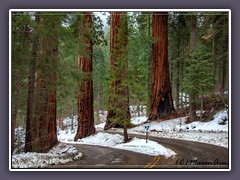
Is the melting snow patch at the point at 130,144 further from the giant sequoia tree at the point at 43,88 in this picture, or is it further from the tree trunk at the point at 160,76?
the giant sequoia tree at the point at 43,88

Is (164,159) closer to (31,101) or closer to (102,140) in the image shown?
(102,140)

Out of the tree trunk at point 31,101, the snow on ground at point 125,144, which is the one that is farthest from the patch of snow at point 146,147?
the tree trunk at point 31,101

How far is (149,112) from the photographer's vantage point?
7.01 metres

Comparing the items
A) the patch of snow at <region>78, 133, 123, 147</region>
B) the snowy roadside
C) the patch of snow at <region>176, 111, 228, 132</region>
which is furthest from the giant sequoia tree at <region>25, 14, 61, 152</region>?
the patch of snow at <region>176, 111, 228, 132</region>

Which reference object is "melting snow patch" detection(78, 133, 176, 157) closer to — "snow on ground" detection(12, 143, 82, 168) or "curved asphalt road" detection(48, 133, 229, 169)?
"curved asphalt road" detection(48, 133, 229, 169)

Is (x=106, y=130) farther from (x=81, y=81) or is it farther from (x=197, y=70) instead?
(x=197, y=70)

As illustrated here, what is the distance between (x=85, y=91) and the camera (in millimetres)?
6898

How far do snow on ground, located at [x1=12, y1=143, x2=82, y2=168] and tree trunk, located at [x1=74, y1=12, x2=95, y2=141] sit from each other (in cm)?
26

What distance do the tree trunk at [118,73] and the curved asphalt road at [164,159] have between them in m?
0.58

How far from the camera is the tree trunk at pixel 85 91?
6.89 metres

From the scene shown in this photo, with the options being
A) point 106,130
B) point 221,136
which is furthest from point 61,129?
point 221,136

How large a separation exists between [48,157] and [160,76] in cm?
207

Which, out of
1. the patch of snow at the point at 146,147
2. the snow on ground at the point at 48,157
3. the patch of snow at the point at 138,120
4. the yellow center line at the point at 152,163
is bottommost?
the yellow center line at the point at 152,163
